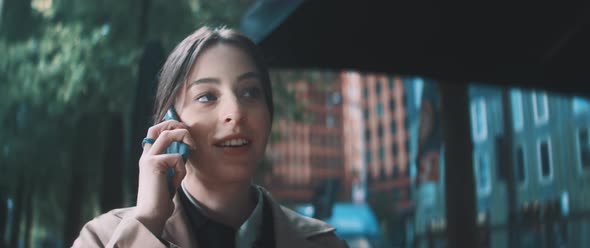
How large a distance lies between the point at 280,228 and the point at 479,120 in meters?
1.83

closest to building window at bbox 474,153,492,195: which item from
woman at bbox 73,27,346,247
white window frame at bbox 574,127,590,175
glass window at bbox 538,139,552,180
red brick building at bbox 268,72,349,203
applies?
glass window at bbox 538,139,552,180

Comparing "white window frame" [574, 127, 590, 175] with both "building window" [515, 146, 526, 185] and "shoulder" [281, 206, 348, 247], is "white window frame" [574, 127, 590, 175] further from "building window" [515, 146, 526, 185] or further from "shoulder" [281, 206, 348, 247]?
"shoulder" [281, 206, 348, 247]

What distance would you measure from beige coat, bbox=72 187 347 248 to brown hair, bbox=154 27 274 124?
7.8 inches

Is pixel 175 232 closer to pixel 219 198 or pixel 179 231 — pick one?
pixel 179 231

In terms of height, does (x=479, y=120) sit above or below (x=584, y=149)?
above

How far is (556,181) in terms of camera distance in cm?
256

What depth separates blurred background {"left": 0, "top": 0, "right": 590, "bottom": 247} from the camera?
6.66 ft

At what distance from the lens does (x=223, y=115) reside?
1.16 metres

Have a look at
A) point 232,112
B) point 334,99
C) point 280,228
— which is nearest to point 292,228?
point 280,228

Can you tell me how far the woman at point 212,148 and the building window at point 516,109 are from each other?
173 centimetres

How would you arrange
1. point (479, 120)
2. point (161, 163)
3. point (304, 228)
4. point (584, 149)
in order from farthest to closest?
point (479, 120)
point (584, 149)
point (304, 228)
point (161, 163)

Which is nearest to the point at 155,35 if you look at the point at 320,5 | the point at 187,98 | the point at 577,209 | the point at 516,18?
the point at 320,5

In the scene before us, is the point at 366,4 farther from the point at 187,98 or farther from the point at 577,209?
the point at 187,98

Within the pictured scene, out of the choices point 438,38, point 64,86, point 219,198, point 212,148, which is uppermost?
point 438,38
